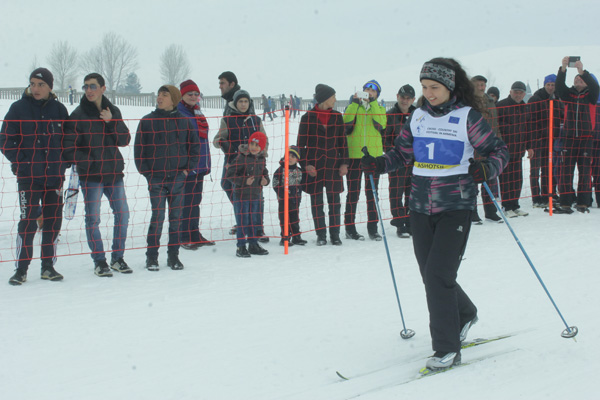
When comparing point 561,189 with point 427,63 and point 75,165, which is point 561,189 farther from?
point 75,165

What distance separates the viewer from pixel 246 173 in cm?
662

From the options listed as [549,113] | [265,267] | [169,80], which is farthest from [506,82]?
[265,267]

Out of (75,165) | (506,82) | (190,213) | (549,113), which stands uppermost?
(506,82)

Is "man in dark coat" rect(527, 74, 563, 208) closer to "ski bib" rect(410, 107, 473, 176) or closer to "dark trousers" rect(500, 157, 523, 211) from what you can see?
"dark trousers" rect(500, 157, 523, 211)

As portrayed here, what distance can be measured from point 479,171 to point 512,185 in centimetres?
579

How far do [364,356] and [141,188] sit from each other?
7.70m

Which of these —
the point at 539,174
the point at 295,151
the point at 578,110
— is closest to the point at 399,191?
the point at 295,151

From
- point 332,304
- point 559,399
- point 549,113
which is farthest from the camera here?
point 549,113

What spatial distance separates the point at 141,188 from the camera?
34.6 feet

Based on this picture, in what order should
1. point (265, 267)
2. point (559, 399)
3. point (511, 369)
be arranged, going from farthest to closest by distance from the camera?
point (265, 267)
point (511, 369)
point (559, 399)

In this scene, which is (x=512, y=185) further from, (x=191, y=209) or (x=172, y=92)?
(x=172, y=92)

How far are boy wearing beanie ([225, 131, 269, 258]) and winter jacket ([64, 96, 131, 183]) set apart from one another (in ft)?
4.64

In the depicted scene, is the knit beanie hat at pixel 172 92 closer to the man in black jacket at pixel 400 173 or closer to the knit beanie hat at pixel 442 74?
the man in black jacket at pixel 400 173

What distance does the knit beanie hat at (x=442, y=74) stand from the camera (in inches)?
134
